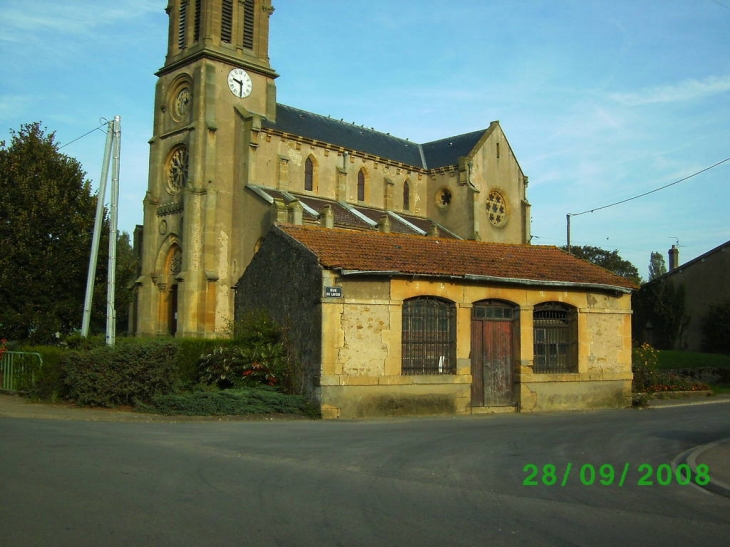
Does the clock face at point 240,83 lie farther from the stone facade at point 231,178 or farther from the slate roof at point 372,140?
the slate roof at point 372,140

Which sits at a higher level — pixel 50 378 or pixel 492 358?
pixel 492 358

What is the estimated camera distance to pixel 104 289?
91.4 ft

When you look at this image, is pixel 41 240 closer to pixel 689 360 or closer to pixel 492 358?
pixel 492 358

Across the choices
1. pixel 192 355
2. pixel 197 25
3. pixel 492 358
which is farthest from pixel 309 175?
pixel 492 358

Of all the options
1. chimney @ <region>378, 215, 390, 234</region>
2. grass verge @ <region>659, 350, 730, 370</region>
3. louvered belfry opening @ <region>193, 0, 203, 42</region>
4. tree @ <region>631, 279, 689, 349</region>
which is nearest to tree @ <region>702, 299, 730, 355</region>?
tree @ <region>631, 279, 689, 349</region>

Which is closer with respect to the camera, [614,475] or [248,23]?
[614,475]

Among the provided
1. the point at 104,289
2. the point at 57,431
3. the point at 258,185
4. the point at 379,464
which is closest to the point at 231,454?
the point at 379,464

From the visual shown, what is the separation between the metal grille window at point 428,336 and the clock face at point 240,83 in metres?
23.8

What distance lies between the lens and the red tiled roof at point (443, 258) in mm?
18312

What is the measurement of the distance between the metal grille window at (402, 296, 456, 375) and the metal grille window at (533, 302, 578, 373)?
2.82 metres

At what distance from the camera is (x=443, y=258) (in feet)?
65.4

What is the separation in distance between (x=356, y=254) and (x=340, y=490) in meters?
10.7

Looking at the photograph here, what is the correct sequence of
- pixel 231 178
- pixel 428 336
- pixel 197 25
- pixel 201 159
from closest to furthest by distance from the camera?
pixel 428 336, pixel 201 159, pixel 231 178, pixel 197 25

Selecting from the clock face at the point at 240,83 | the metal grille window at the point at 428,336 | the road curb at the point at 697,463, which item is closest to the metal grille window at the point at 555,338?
the metal grille window at the point at 428,336
